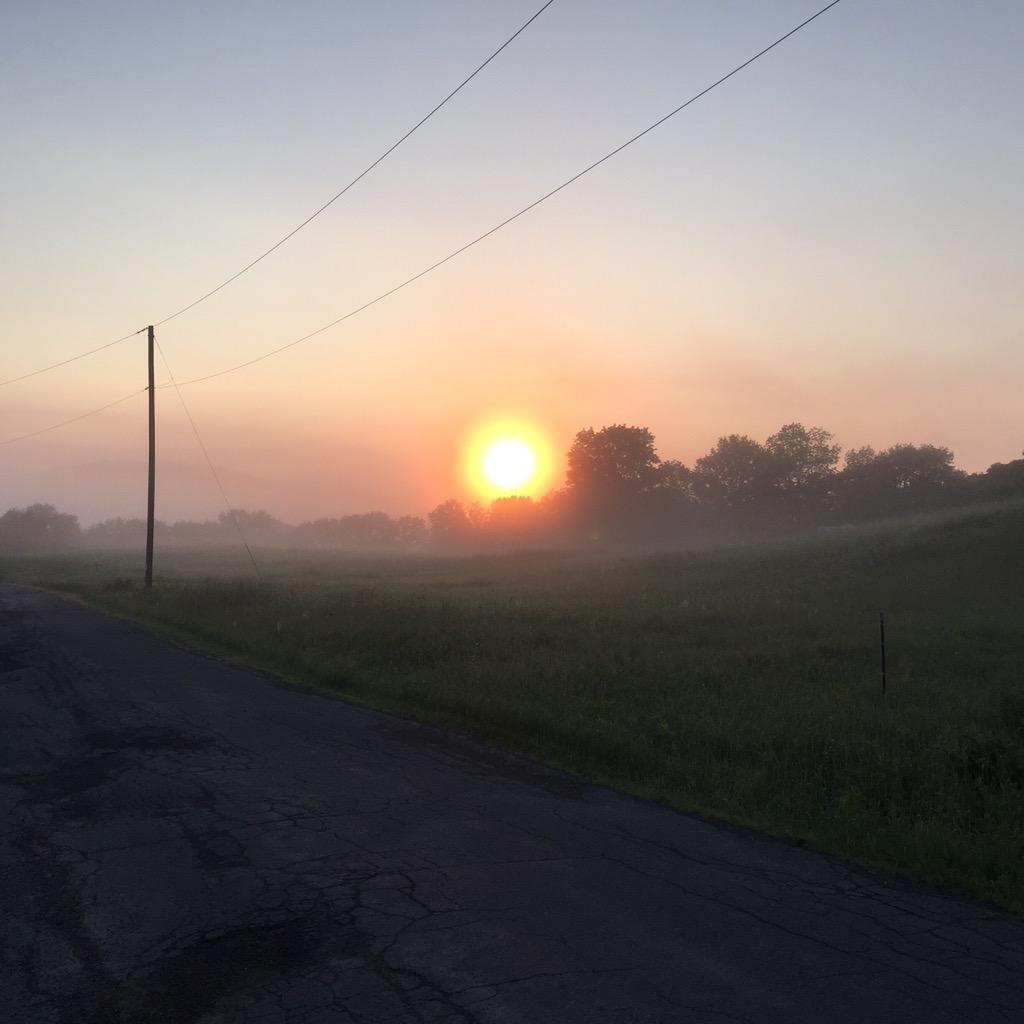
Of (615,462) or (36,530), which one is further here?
→ (36,530)

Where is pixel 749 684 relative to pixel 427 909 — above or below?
below

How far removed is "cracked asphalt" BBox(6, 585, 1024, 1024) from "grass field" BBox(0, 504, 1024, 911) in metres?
1.03

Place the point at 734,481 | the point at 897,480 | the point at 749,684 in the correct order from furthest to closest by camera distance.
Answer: the point at 734,481, the point at 897,480, the point at 749,684

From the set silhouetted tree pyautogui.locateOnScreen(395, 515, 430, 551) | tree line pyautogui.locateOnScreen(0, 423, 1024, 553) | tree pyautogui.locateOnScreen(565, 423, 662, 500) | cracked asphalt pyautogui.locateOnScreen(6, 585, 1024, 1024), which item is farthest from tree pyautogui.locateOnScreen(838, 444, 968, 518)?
silhouetted tree pyautogui.locateOnScreen(395, 515, 430, 551)

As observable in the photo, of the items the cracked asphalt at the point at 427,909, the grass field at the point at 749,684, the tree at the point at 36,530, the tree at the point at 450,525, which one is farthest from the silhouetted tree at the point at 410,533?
the cracked asphalt at the point at 427,909

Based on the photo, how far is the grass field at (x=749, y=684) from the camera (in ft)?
27.0

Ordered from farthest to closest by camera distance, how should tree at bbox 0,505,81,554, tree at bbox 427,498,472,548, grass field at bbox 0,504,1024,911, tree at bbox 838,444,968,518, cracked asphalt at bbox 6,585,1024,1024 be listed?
1. tree at bbox 0,505,81,554
2. tree at bbox 427,498,472,548
3. tree at bbox 838,444,968,518
4. grass field at bbox 0,504,1024,911
5. cracked asphalt at bbox 6,585,1024,1024

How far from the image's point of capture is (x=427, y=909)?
5.63 meters

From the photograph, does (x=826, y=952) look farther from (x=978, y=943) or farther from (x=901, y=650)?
(x=901, y=650)

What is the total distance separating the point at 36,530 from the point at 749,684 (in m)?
165

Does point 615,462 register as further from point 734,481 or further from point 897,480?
point 897,480

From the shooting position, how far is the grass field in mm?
8219

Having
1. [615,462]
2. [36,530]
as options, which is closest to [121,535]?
[36,530]

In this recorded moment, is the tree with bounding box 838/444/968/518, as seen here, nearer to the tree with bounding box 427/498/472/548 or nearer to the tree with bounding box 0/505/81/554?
the tree with bounding box 427/498/472/548
